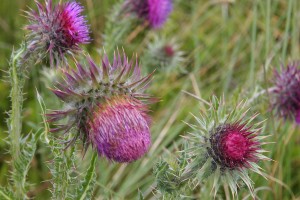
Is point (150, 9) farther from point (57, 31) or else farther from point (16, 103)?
point (16, 103)

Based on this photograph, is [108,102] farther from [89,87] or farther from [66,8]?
[66,8]

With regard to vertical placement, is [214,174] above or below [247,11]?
above

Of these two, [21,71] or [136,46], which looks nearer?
[21,71]

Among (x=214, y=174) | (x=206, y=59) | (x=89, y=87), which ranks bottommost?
(x=206, y=59)

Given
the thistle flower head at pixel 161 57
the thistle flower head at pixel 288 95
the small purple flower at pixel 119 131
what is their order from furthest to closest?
the thistle flower head at pixel 161 57
the thistle flower head at pixel 288 95
the small purple flower at pixel 119 131

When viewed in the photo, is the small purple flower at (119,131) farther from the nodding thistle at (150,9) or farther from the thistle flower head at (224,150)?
the nodding thistle at (150,9)

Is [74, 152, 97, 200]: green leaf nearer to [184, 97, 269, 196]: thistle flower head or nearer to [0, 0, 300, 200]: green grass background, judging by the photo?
[184, 97, 269, 196]: thistle flower head

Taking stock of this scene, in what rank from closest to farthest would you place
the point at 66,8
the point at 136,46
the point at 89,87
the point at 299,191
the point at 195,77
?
1. the point at 89,87
2. the point at 66,8
3. the point at 299,191
4. the point at 195,77
5. the point at 136,46

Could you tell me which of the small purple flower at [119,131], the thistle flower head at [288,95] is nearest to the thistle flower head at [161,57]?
the thistle flower head at [288,95]

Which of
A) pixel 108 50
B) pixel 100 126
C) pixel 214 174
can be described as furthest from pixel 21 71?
pixel 108 50
